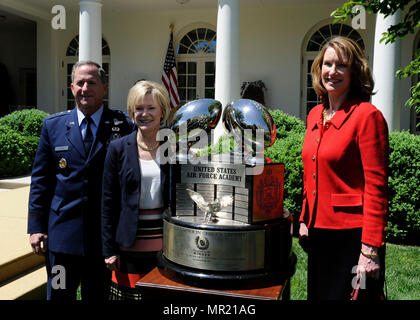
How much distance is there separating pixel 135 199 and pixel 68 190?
1.56 ft

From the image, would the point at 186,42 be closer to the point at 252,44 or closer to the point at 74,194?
the point at 252,44

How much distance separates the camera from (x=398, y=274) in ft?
13.4

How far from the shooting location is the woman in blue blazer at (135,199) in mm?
2078

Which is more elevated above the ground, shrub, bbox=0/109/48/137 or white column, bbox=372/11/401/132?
white column, bbox=372/11/401/132

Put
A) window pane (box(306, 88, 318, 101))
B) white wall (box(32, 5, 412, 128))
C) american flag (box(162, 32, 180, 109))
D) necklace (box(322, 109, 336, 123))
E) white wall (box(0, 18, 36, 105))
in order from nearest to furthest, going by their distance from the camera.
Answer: necklace (box(322, 109, 336, 123)) → white wall (box(32, 5, 412, 128)) → window pane (box(306, 88, 318, 101)) → american flag (box(162, 32, 180, 109)) → white wall (box(0, 18, 36, 105))

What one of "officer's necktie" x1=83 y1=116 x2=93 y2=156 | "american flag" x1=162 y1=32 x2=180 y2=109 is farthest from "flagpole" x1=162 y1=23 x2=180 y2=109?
"officer's necktie" x1=83 y1=116 x2=93 y2=156

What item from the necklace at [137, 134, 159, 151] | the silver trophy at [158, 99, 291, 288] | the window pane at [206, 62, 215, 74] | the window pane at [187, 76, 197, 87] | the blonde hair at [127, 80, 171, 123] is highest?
the window pane at [206, 62, 215, 74]

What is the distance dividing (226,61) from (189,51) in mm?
4453

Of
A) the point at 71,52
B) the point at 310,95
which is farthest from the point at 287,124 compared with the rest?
the point at 71,52

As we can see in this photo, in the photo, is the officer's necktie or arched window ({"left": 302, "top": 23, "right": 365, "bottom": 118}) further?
arched window ({"left": 302, "top": 23, "right": 365, "bottom": 118})

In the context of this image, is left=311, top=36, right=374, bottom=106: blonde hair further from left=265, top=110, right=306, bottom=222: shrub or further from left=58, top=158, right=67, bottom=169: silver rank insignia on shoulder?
left=265, top=110, right=306, bottom=222: shrub

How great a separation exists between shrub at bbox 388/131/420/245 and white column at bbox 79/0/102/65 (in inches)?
290

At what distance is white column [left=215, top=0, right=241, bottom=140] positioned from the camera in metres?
8.38

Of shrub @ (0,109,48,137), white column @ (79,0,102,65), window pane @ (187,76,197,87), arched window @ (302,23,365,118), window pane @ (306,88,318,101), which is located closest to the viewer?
white column @ (79,0,102,65)
